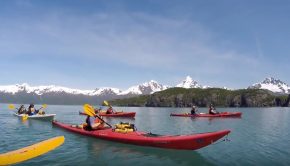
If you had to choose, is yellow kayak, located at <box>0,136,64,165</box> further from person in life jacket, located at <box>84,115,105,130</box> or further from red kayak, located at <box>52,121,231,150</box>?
person in life jacket, located at <box>84,115,105,130</box>

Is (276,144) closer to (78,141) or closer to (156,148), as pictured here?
(156,148)

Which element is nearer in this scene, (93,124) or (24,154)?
(24,154)

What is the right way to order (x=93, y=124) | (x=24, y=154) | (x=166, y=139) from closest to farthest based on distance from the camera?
(x=24, y=154) < (x=166, y=139) < (x=93, y=124)

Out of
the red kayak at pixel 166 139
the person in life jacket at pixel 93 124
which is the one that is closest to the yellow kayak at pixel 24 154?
A: the red kayak at pixel 166 139

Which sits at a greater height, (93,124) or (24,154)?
(93,124)

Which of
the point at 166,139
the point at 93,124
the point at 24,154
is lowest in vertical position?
the point at 24,154

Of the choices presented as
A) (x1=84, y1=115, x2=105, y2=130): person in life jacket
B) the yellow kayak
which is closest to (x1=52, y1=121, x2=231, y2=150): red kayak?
(x1=84, y1=115, x2=105, y2=130): person in life jacket

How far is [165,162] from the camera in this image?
19234 millimetres

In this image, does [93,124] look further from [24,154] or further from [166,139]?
[24,154]

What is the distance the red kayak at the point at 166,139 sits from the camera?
67.1 ft

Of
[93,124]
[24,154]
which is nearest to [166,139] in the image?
[93,124]

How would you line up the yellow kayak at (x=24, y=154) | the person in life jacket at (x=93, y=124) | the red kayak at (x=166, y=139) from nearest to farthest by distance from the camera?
the yellow kayak at (x=24, y=154), the red kayak at (x=166, y=139), the person in life jacket at (x=93, y=124)

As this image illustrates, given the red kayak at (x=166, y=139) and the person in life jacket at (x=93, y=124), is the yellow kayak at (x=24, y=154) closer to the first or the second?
the red kayak at (x=166, y=139)

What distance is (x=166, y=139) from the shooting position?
2192cm
